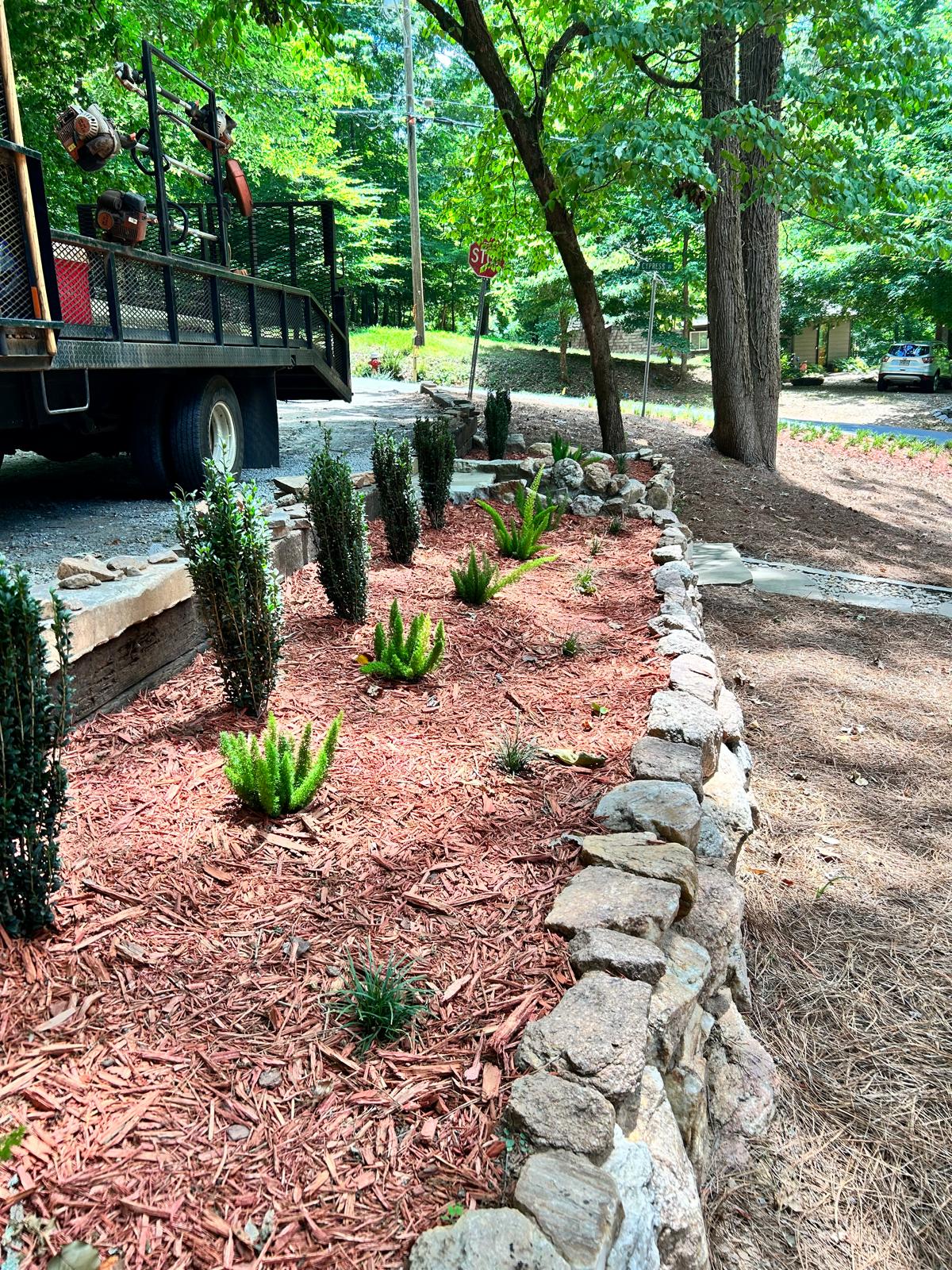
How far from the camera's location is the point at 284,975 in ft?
6.48

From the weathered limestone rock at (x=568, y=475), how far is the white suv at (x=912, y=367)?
876 inches

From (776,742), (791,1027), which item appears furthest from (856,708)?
(791,1027)

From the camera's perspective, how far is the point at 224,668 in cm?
323

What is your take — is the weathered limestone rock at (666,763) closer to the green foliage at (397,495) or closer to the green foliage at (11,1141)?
the green foliage at (11,1141)

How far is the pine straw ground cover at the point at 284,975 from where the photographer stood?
146cm

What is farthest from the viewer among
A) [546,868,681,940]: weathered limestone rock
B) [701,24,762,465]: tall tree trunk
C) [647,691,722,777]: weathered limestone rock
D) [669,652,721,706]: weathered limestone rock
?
[701,24,762,465]: tall tree trunk

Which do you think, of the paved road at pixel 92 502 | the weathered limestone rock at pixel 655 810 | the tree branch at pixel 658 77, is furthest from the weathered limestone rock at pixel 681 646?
the tree branch at pixel 658 77

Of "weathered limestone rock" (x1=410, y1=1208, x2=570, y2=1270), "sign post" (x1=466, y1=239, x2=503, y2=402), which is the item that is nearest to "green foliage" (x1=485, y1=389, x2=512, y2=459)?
"sign post" (x1=466, y1=239, x2=503, y2=402)

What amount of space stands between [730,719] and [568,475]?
4.23 m

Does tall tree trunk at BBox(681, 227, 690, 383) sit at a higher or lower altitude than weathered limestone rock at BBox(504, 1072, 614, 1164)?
higher

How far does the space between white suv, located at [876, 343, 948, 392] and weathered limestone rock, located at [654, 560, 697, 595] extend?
24.2 meters

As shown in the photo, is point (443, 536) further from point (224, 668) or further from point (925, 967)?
point (925, 967)

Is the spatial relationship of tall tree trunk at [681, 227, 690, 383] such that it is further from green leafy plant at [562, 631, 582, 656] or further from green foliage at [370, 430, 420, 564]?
green leafy plant at [562, 631, 582, 656]

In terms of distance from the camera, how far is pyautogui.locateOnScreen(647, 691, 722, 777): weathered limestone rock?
3041mm
